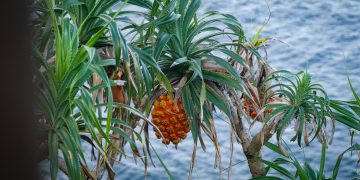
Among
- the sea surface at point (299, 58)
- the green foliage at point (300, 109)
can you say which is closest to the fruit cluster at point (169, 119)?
the green foliage at point (300, 109)

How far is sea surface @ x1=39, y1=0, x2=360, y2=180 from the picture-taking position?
2.67 m

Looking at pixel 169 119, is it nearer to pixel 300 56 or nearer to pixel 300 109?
pixel 300 109

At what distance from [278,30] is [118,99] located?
85.4 inches

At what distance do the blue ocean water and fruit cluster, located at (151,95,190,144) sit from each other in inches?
42.2

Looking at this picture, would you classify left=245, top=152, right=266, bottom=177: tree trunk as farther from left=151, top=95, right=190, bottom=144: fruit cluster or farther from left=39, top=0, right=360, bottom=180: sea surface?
left=39, top=0, right=360, bottom=180: sea surface

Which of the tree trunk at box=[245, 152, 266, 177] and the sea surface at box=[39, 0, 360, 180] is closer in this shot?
the tree trunk at box=[245, 152, 266, 177]

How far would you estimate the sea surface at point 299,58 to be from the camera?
8.76 feet

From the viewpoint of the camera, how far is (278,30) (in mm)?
3482

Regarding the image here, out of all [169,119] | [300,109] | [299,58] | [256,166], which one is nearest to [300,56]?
[299,58]

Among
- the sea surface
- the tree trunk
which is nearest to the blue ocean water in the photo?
the sea surface

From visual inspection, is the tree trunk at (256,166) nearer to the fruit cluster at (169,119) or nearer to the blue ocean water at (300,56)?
the fruit cluster at (169,119)

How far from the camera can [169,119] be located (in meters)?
1.52

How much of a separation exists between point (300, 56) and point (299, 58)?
0.02m

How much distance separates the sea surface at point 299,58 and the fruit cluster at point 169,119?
1038 mm
